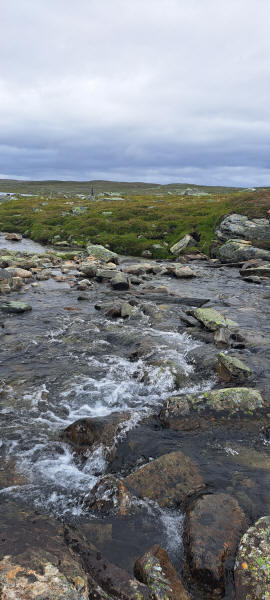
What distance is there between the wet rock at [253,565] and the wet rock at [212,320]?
11.8 meters

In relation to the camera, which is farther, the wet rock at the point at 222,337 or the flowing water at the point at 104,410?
the wet rock at the point at 222,337

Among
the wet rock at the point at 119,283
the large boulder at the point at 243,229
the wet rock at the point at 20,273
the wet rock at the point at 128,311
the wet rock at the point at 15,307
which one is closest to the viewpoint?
the wet rock at the point at 128,311

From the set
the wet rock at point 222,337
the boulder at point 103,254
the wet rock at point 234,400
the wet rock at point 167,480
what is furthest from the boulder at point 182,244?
the wet rock at point 167,480

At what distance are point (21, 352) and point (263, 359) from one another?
33.4ft

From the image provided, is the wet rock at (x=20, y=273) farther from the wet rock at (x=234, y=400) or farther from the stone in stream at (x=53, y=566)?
the stone in stream at (x=53, y=566)

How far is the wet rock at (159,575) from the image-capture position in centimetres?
511

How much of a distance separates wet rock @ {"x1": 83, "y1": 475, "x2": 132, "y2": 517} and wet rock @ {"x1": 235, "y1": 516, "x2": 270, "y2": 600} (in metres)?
2.29

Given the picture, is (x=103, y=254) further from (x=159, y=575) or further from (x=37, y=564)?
(x=37, y=564)

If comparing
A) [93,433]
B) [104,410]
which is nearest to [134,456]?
[93,433]

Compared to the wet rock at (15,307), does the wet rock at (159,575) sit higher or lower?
higher

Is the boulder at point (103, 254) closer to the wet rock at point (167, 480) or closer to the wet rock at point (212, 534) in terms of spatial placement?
the wet rock at point (167, 480)

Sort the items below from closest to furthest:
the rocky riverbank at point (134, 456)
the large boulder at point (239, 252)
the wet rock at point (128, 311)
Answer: the rocky riverbank at point (134, 456) < the wet rock at point (128, 311) < the large boulder at point (239, 252)

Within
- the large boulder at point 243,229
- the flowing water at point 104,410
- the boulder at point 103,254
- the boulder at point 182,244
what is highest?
the large boulder at point 243,229

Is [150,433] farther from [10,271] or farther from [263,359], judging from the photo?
[10,271]
